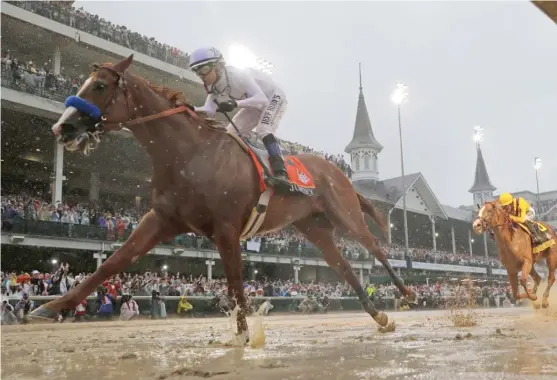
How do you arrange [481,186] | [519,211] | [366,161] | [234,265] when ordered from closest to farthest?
[234,265]
[519,211]
[366,161]
[481,186]

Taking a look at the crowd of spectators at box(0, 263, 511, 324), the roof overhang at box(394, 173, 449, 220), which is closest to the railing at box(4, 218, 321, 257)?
the crowd of spectators at box(0, 263, 511, 324)

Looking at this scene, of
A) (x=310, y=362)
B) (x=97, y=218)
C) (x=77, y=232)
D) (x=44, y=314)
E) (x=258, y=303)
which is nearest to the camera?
(x=310, y=362)

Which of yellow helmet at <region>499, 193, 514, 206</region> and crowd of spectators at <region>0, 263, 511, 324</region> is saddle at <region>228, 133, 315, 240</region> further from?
yellow helmet at <region>499, 193, 514, 206</region>

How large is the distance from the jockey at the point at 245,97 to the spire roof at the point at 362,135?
54.6 metres

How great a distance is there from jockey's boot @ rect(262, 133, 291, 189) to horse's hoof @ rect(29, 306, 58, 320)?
7.74 ft

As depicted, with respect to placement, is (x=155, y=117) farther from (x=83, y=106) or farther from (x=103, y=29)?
(x=103, y=29)

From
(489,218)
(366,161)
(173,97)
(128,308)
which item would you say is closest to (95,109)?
(173,97)

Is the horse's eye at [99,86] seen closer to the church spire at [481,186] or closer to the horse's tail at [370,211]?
the horse's tail at [370,211]

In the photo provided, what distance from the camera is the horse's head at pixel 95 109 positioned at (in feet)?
14.9

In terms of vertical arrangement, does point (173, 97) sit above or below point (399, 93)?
below

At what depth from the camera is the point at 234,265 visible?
507 cm

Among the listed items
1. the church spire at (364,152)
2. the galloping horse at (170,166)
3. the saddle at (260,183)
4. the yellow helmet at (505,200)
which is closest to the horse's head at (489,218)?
the yellow helmet at (505,200)

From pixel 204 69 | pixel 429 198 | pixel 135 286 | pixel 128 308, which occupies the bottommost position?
pixel 128 308

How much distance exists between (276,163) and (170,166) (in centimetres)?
127
